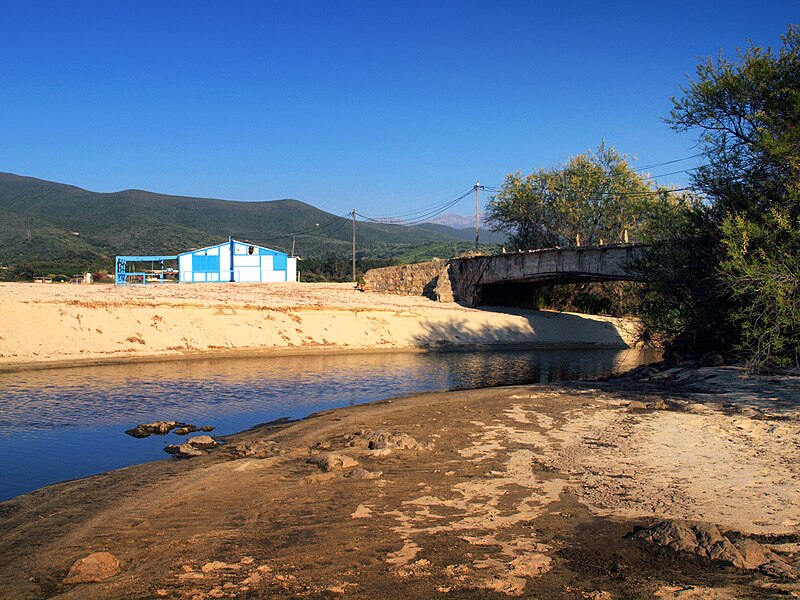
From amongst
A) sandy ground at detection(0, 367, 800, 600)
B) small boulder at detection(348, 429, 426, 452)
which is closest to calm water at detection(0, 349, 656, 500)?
sandy ground at detection(0, 367, 800, 600)

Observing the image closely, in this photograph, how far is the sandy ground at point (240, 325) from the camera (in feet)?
84.2

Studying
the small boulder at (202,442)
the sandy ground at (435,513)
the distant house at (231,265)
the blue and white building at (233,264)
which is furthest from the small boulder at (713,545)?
the blue and white building at (233,264)

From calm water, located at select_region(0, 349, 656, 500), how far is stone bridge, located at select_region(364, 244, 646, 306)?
4844 millimetres

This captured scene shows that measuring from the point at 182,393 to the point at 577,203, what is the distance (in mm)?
37140

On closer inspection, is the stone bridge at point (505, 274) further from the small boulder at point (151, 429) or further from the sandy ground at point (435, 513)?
the small boulder at point (151, 429)

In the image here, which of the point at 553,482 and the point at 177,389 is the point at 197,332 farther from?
the point at 553,482

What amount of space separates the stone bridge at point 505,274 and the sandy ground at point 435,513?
64.8ft

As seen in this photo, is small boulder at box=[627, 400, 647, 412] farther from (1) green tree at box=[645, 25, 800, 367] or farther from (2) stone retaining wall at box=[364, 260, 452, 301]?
(2) stone retaining wall at box=[364, 260, 452, 301]

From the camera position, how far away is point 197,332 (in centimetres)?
2906

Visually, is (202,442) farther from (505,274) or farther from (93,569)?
(505,274)

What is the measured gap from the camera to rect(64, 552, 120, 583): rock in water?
622 cm

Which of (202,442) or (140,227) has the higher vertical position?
(140,227)

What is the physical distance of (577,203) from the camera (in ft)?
163

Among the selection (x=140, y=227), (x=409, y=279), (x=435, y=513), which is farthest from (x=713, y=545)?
(x=140, y=227)
